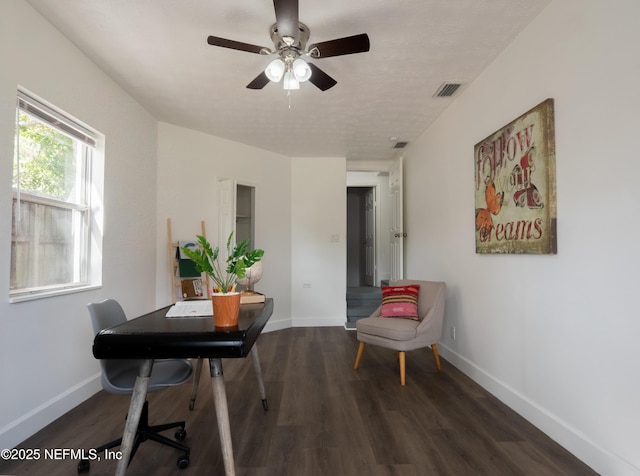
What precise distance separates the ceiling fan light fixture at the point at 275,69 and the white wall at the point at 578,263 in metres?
1.65

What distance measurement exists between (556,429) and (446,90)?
2738mm

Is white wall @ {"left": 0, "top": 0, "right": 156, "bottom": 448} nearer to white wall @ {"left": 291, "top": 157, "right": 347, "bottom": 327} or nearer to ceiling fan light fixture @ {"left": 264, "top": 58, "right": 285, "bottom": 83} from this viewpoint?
ceiling fan light fixture @ {"left": 264, "top": 58, "right": 285, "bottom": 83}

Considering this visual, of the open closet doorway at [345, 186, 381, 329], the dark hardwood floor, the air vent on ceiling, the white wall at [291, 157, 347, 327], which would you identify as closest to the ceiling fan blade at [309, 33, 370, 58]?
the air vent on ceiling

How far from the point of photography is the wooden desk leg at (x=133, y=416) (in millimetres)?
1442

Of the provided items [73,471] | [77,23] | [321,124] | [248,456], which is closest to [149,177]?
[77,23]

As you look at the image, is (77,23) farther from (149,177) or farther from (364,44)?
(364,44)

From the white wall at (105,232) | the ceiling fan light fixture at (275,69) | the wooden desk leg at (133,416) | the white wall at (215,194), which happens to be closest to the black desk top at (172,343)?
the wooden desk leg at (133,416)

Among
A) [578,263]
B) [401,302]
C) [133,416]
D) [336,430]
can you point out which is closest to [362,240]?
[401,302]

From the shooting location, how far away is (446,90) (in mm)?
3049

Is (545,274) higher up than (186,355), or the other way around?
(545,274)

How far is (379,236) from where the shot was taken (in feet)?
21.5

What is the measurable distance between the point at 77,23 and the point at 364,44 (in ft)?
6.28

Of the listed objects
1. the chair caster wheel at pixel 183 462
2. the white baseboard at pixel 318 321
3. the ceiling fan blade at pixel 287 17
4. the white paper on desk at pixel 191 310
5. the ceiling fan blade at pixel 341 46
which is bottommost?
the white baseboard at pixel 318 321

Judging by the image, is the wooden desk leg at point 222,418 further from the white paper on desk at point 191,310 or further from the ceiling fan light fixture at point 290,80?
the ceiling fan light fixture at point 290,80
